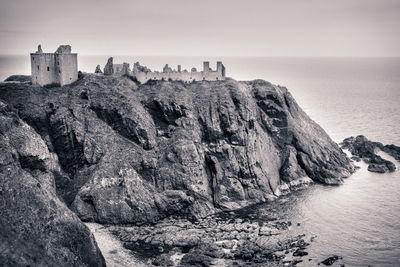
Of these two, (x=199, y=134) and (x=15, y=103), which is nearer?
(x=15, y=103)

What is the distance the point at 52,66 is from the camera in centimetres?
8619

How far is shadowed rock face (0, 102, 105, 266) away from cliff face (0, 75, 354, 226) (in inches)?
564

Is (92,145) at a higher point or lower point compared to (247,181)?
higher

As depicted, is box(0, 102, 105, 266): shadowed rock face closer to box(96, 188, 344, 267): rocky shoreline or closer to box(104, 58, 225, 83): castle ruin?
box(96, 188, 344, 267): rocky shoreline

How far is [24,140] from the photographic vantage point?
2682 inches

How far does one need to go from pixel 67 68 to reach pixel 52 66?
2861mm

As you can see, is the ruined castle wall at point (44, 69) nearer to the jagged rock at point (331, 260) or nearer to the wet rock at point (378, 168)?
the jagged rock at point (331, 260)

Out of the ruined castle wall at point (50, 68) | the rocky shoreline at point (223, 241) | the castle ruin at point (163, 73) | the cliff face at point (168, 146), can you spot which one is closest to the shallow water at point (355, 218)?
the rocky shoreline at point (223, 241)

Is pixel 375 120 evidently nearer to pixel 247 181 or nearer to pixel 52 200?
pixel 247 181

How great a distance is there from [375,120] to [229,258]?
107513 millimetres

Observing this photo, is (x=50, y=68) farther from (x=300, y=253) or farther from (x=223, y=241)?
(x=300, y=253)

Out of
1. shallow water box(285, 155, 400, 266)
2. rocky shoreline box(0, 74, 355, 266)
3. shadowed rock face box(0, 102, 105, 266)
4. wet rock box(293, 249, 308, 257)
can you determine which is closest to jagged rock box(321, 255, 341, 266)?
shallow water box(285, 155, 400, 266)

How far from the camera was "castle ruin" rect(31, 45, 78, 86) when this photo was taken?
279ft

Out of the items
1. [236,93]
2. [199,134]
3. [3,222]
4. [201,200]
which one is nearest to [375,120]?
[236,93]
